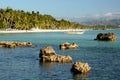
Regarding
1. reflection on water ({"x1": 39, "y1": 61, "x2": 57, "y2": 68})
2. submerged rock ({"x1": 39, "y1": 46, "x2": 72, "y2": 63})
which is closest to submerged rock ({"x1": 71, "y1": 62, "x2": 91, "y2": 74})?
reflection on water ({"x1": 39, "y1": 61, "x2": 57, "y2": 68})

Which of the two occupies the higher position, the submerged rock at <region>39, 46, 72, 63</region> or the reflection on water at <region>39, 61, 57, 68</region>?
the submerged rock at <region>39, 46, 72, 63</region>

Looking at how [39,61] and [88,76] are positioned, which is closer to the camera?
[88,76]

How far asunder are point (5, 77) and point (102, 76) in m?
18.0

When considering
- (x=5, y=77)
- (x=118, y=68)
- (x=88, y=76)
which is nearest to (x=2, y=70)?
(x=5, y=77)

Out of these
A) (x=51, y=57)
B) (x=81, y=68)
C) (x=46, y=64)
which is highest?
(x=51, y=57)

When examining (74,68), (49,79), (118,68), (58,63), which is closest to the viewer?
(49,79)

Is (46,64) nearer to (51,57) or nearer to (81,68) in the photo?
(51,57)

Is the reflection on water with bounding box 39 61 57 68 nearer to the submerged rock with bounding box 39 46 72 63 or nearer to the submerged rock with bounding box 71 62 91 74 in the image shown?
the submerged rock with bounding box 39 46 72 63

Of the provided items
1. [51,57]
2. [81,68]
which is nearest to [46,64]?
[51,57]

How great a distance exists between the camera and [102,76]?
63.8m

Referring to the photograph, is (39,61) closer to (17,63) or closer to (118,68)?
(17,63)

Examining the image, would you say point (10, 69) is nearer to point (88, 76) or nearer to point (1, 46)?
point (88, 76)

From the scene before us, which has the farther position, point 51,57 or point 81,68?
point 51,57

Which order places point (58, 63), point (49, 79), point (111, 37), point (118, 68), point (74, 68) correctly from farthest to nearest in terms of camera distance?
point (111, 37) < point (58, 63) < point (118, 68) < point (74, 68) < point (49, 79)
